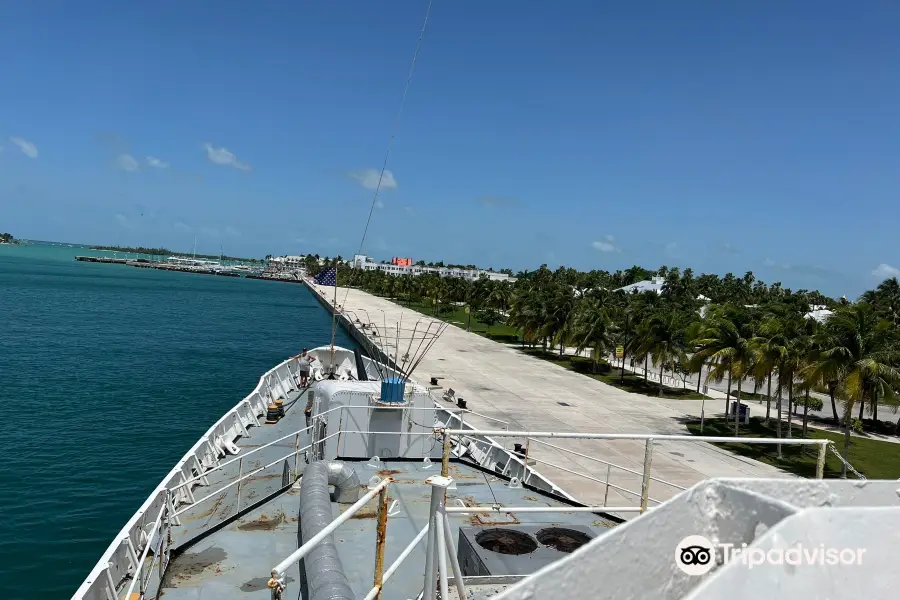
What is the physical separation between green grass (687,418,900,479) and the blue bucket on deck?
61.8 feet

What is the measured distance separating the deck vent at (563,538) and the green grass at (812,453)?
71.2 ft

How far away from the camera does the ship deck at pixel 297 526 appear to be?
8797 millimetres

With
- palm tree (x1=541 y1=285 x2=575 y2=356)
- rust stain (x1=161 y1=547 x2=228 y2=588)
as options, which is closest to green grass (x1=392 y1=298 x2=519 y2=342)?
palm tree (x1=541 y1=285 x2=575 y2=356)

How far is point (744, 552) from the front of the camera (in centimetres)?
308

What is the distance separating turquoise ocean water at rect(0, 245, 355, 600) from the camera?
17484mm

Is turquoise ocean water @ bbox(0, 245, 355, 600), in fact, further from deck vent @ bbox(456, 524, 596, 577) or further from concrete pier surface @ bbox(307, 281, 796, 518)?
deck vent @ bbox(456, 524, 596, 577)

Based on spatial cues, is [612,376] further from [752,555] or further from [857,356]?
[752,555]

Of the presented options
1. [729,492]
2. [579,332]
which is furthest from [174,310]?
[729,492]

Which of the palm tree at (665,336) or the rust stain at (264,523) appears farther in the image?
the palm tree at (665,336)

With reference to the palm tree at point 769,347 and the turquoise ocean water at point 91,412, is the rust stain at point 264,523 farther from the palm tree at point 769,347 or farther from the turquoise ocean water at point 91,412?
the palm tree at point 769,347

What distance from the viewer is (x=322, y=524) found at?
8703mm

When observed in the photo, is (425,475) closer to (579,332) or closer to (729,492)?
(729,492)

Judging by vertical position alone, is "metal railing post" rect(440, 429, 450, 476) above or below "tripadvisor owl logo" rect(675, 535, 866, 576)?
above

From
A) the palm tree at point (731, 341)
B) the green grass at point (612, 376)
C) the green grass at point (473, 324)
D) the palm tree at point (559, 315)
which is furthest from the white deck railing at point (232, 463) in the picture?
the green grass at point (473, 324)
